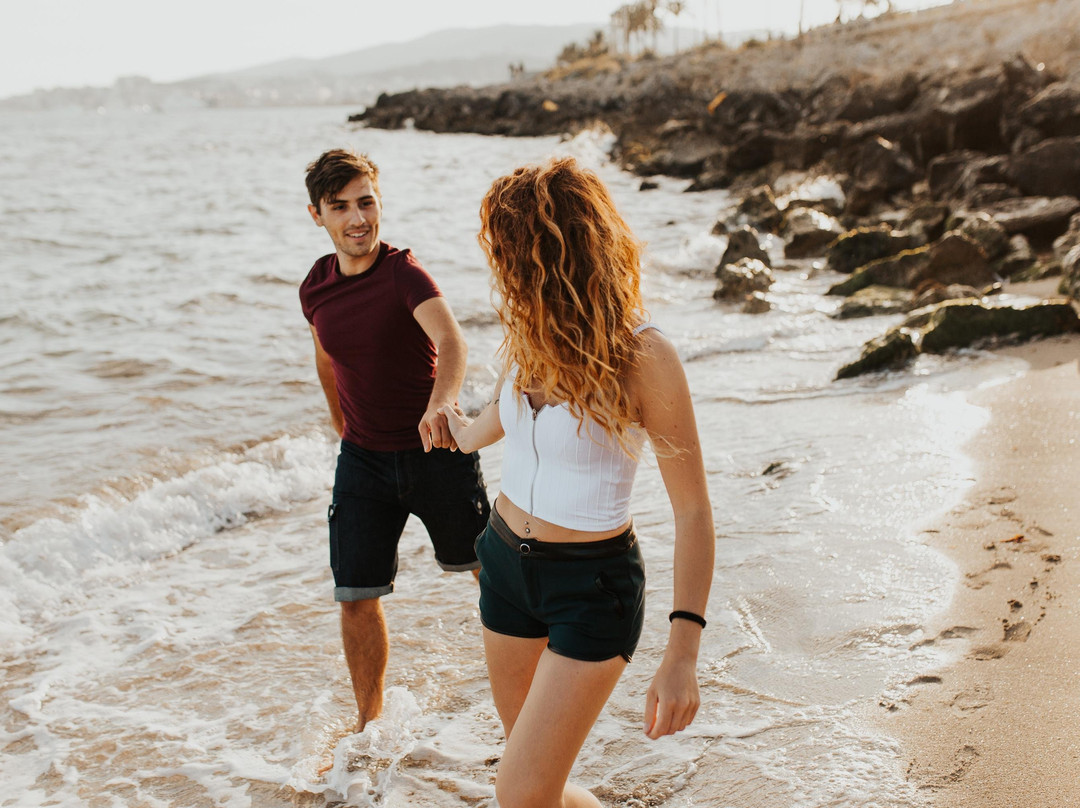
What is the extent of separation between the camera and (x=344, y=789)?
343 centimetres

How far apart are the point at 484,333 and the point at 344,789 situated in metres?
7.91

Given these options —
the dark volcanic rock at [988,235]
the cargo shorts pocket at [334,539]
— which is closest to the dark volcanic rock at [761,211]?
the dark volcanic rock at [988,235]

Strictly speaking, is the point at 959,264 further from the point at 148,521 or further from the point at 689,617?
the point at 689,617

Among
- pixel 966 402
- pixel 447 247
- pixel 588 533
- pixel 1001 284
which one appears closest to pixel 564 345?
pixel 588 533

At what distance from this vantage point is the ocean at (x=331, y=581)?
11.3 ft

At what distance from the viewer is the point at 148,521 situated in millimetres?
6230

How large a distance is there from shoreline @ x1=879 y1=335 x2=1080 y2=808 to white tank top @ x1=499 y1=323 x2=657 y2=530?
1.52 meters

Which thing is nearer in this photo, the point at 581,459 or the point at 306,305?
the point at 581,459

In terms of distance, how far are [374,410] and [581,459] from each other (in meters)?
1.44

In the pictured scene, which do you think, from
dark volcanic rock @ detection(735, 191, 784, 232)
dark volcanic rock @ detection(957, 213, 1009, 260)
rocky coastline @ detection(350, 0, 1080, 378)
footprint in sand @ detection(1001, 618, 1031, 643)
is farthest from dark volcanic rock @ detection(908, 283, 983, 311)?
dark volcanic rock @ detection(735, 191, 784, 232)

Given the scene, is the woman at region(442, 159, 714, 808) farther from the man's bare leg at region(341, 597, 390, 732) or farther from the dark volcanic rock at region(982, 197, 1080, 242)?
the dark volcanic rock at region(982, 197, 1080, 242)

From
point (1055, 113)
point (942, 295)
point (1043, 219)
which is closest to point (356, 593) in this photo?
point (942, 295)

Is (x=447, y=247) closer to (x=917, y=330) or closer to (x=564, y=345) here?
(x=917, y=330)

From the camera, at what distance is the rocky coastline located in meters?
9.87
